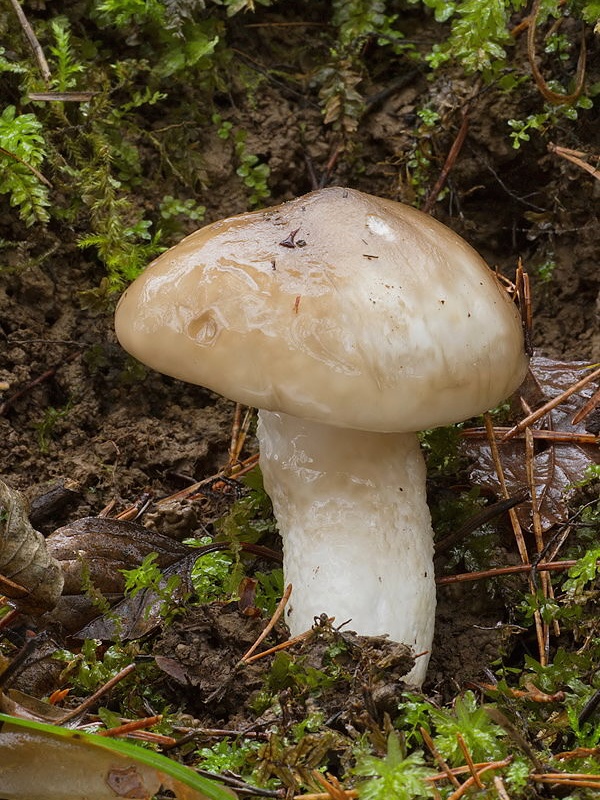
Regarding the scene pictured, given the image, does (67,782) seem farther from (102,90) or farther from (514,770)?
(102,90)

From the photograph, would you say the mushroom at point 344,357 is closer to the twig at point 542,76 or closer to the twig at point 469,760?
the twig at point 469,760

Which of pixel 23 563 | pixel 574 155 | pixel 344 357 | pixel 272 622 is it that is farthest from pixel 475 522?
pixel 574 155

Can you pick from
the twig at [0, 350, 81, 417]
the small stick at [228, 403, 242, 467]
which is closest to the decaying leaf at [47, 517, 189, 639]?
the small stick at [228, 403, 242, 467]

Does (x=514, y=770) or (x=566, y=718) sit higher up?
(x=514, y=770)

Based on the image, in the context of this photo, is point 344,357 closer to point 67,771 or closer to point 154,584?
point 154,584

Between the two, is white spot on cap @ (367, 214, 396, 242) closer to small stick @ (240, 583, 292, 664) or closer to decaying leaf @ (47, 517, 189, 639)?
small stick @ (240, 583, 292, 664)

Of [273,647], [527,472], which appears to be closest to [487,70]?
[527,472]
